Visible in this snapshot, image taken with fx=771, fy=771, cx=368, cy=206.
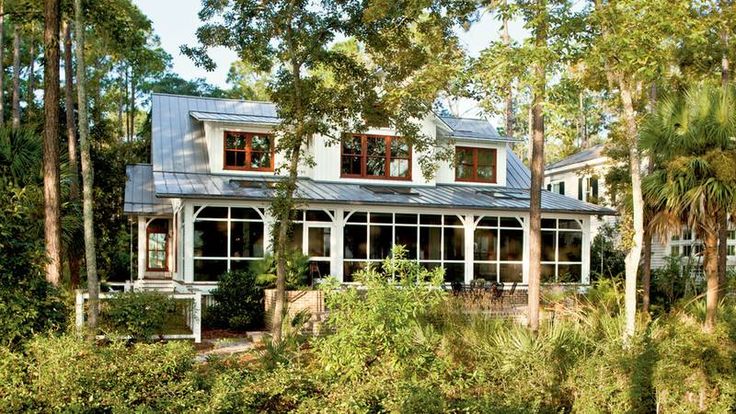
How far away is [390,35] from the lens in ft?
49.2

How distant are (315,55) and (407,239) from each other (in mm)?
11341

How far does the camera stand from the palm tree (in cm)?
1426

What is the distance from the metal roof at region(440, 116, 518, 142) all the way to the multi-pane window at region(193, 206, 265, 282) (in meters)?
8.28

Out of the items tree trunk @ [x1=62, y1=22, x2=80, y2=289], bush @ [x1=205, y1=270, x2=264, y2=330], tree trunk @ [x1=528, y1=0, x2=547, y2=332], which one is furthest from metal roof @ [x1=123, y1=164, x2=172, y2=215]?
tree trunk @ [x1=528, y1=0, x2=547, y2=332]

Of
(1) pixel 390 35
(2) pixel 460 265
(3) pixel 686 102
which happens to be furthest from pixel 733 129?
(2) pixel 460 265

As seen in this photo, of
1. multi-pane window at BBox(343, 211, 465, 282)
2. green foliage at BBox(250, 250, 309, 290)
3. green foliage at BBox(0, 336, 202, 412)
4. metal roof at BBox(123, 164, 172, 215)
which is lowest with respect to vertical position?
green foliage at BBox(0, 336, 202, 412)

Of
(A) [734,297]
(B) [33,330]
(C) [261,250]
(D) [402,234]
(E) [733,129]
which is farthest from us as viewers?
(D) [402,234]

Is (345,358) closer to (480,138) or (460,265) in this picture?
(460,265)

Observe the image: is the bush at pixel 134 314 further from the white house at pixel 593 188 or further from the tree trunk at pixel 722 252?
the white house at pixel 593 188

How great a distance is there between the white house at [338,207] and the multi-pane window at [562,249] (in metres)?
0.04

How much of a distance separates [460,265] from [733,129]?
1195 cm

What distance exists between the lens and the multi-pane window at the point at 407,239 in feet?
79.3

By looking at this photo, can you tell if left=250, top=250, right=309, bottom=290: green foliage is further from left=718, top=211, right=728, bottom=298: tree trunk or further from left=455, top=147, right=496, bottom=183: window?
left=718, top=211, right=728, bottom=298: tree trunk

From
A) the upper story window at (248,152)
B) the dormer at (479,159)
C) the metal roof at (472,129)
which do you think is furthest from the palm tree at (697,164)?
the upper story window at (248,152)
